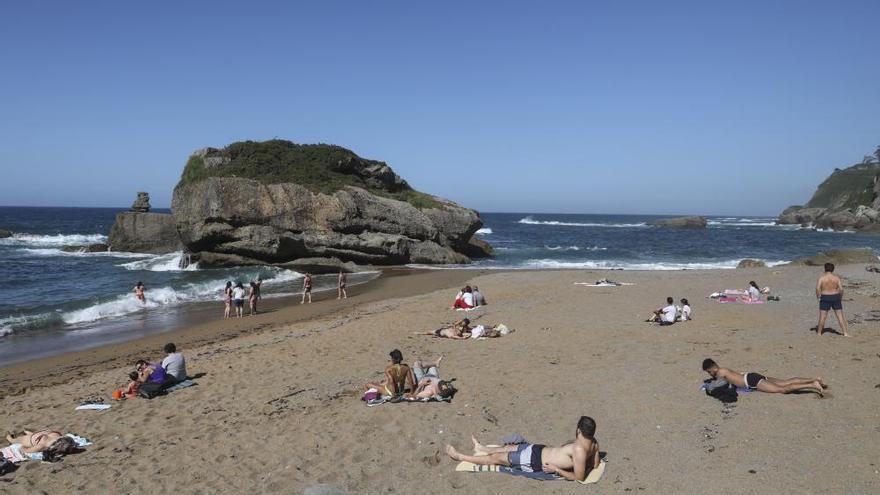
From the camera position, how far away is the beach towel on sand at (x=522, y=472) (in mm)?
6488

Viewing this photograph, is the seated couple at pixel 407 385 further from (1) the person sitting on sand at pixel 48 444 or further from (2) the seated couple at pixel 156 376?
(1) the person sitting on sand at pixel 48 444

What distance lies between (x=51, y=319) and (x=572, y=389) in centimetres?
1873

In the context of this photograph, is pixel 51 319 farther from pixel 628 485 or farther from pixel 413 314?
pixel 628 485

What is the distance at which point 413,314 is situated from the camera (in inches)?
716

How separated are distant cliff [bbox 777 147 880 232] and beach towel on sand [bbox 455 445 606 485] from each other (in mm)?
87406

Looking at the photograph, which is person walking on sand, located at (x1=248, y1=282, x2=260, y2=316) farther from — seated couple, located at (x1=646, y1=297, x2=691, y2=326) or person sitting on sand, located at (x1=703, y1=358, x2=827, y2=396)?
person sitting on sand, located at (x1=703, y1=358, x2=827, y2=396)

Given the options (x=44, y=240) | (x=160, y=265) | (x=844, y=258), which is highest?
(x=844, y=258)

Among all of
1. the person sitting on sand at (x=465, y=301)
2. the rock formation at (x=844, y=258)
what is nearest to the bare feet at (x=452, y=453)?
the person sitting on sand at (x=465, y=301)

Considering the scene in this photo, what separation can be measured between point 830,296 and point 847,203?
118439 millimetres

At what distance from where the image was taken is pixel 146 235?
150 ft

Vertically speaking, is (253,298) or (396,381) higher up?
(396,381)

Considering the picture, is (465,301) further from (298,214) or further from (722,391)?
(298,214)

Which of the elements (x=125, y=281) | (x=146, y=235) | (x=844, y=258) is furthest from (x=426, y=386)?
(x=146, y=235)

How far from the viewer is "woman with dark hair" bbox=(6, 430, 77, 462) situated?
768 cm
